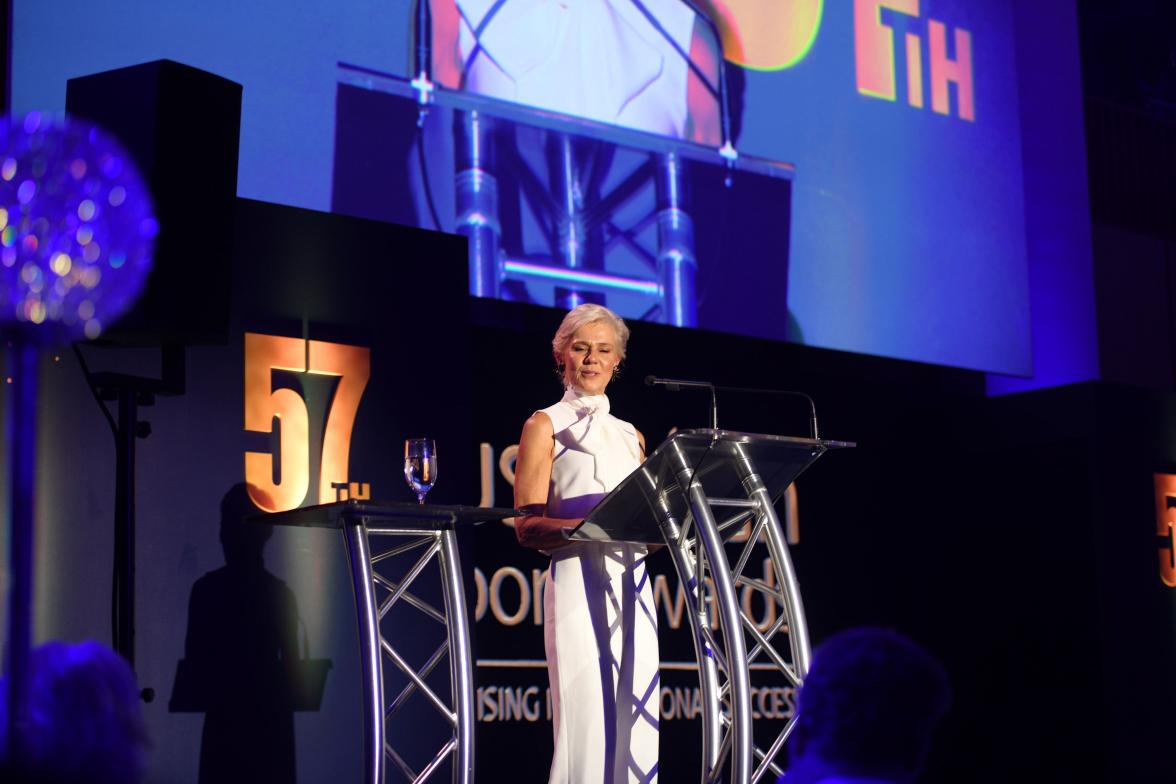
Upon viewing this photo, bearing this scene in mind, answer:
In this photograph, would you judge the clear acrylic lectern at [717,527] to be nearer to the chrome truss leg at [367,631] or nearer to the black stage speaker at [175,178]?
the chrome truss leg at [367,631]

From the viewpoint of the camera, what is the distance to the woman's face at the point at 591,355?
3322mm

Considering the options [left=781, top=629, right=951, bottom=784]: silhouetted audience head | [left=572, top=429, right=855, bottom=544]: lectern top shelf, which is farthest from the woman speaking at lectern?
[left=781, top=629, right=951, bottom=784]: silhouetted audience head

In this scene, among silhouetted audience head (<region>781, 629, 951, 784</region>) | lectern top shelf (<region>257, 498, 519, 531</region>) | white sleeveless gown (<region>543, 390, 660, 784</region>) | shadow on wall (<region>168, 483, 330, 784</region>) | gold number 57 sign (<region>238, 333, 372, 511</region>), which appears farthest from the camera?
gold number 57 sign (<region>238, 333, 372, 511</region>)

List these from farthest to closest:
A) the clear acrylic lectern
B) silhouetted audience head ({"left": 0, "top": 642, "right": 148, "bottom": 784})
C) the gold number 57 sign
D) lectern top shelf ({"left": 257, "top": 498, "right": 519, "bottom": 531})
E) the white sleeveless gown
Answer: the gold number 57 sign → the white sleeveless gown → the clear acrylic lectern → lectern top shelf ({"left": 257, "top": 498, "right": 519, "bottom": 531}) → silhouetted audience head ({"left": 0, "top": 642, "right": 148, "bottom": 784})

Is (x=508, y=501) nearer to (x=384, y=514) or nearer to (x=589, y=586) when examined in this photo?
(x=589, y=586)

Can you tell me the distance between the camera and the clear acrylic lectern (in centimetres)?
293

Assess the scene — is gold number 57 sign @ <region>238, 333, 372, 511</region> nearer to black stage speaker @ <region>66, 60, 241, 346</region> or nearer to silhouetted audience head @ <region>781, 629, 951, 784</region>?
black stage speaker @ <region>66, 60, 241, 346</region>

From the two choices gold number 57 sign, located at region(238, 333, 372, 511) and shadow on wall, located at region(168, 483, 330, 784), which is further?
gold number 57 sign, located at region(238, 333, 372, 511)

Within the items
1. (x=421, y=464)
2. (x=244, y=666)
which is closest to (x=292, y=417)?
(x=244, y=666)

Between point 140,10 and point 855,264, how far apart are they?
3149 mm

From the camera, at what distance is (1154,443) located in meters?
6.52

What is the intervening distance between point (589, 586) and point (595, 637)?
0.38 ft

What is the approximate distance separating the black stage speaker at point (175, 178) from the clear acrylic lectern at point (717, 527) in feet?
3.19

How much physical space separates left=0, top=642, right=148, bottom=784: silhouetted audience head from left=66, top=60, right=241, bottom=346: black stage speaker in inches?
69.7
